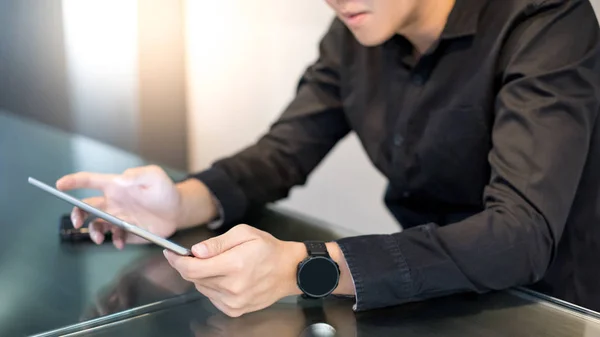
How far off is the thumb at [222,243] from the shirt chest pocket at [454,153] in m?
Answer: 0.37

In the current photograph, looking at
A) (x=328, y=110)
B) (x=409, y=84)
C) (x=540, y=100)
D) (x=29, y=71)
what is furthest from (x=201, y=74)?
Result: (x=540, y=100)

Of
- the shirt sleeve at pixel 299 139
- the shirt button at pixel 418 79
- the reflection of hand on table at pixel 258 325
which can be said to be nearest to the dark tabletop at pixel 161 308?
the reflection of hand on table at pixel 258 325

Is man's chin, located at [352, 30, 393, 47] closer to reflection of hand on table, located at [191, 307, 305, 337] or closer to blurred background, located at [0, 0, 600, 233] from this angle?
reflection of hand on table, located at [191, 307, 305, 337]

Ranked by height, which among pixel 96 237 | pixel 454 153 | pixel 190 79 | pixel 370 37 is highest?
pixel 370 37

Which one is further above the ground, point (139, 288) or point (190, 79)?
point (139, 288)

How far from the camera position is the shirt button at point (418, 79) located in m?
1.00

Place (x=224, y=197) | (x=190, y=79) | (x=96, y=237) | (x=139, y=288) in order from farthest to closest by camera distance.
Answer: (x=190, y=79), (x=224, y=197), (x=96, y=237), (x=139, y=288)

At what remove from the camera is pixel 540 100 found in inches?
31.8

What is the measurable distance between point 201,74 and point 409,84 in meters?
1.14

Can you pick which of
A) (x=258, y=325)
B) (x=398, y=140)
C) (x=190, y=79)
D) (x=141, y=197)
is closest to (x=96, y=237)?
(x=141, y=197)

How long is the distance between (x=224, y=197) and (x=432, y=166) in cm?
32

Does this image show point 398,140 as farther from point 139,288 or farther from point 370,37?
point 139,288

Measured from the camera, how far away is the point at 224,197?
1.04 meters

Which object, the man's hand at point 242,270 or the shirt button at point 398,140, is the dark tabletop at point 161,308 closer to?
the man's hand at point 242,270
